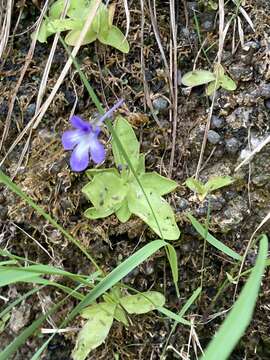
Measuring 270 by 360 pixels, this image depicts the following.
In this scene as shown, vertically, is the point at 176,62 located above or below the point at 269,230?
above

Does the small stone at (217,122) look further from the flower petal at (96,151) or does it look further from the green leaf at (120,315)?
the green leaf at (120,315)

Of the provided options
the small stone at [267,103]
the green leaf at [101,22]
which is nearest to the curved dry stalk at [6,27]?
the green leaf at [101,22]

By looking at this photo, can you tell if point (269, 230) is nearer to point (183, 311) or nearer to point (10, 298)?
point (183, 311)

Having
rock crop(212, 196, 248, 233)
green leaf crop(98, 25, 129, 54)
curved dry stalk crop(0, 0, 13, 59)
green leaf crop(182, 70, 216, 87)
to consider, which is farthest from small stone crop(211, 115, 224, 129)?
curved dry stalk crop(0, 0, 13, 59)

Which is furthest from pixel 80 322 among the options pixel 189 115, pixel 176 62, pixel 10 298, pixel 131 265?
pixel 176 62

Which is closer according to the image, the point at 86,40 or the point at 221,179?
the point at 221,179

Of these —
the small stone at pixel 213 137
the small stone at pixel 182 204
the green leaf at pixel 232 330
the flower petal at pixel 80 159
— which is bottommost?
the small stone at pixel 182 204
